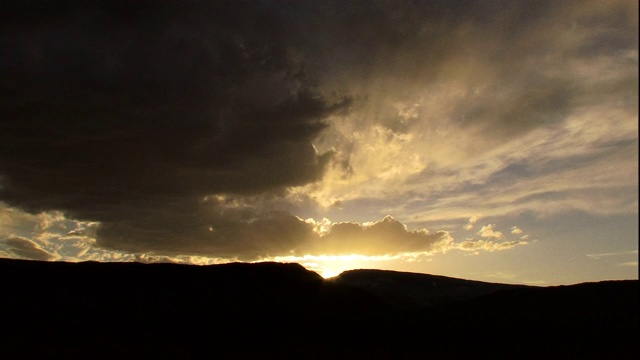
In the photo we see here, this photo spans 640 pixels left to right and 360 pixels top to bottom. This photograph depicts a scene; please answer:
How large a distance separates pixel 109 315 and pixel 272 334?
10.7 metres

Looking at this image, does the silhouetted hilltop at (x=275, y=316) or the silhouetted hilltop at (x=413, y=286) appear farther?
the silhouetted hilltop at (x=413, y=286)

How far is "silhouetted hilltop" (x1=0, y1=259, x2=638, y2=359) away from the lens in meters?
27.9

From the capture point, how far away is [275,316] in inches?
1355

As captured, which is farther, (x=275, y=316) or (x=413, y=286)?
(x=413, y=286)

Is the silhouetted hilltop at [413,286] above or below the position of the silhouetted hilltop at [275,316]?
above

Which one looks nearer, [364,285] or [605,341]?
[605,341]

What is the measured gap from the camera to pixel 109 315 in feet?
99.6

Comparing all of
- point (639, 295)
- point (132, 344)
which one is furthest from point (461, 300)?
point (132, 344)

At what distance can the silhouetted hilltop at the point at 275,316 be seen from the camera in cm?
2789

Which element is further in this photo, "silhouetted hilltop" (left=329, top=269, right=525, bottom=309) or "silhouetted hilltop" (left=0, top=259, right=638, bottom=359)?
"silhouetted hilltop" (left=329, top=269, right=525, bottom=309)

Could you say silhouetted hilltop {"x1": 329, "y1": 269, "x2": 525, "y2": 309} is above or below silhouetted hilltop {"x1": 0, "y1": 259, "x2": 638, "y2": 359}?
above

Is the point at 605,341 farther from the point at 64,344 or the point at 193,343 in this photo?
the point at 64,344

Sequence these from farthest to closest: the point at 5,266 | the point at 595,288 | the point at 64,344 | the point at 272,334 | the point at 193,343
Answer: the point at 595,288, the point at 5,266, the point at 272,334, the point at 193,343, the point at 64,344

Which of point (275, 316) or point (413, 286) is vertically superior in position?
point (413, 286)
